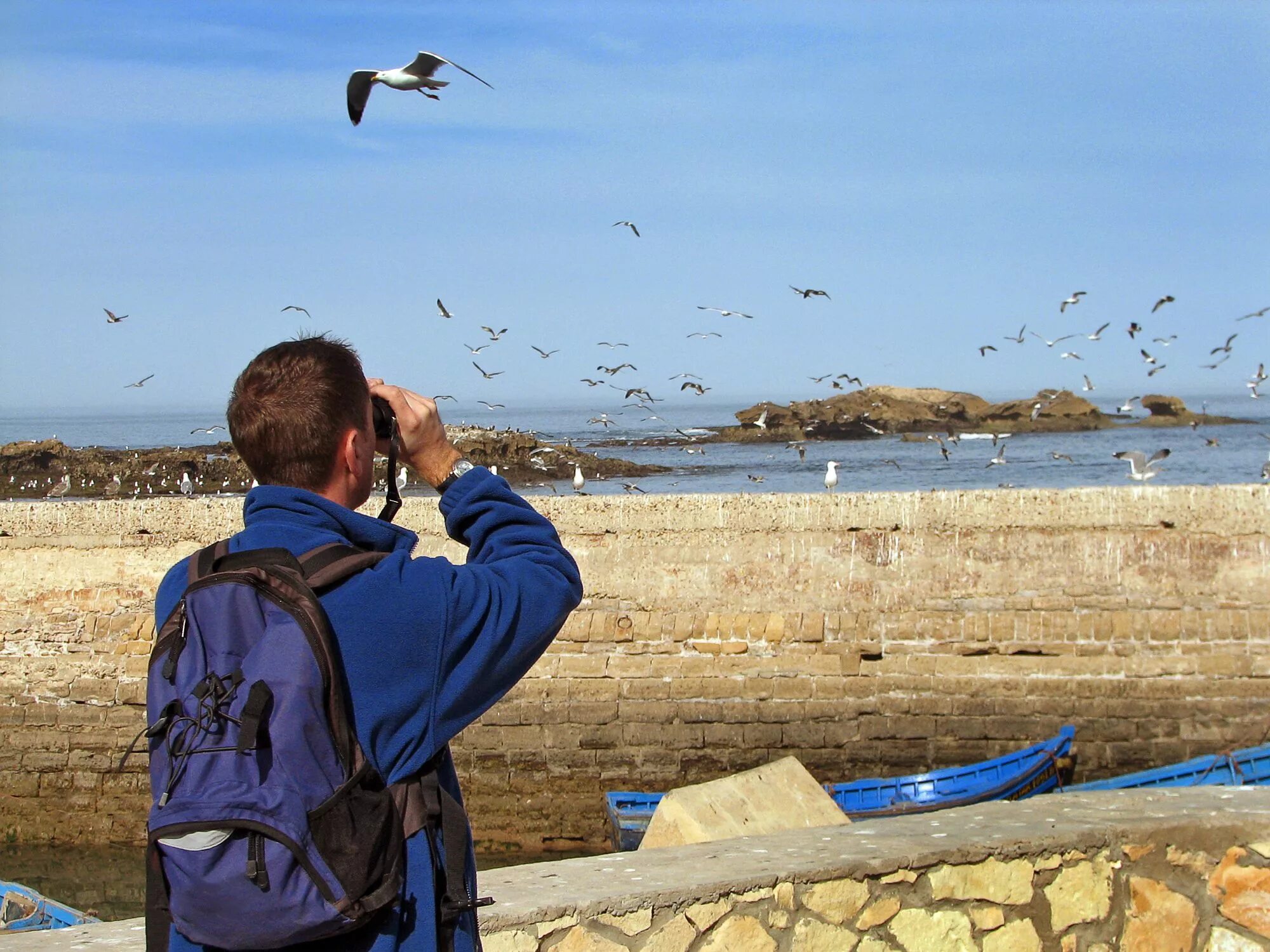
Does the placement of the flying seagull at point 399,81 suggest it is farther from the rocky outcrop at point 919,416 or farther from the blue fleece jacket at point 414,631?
the rocky outcrop at point 919,416

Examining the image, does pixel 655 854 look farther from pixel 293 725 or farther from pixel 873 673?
pixel 873 673

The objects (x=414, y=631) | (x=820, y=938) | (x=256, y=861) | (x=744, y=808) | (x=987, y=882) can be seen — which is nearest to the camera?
(x=256, y=861)

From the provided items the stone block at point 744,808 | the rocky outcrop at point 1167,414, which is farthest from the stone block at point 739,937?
the rocky outcrop at point 1167,414

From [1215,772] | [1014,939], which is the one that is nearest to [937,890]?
[1014,939]

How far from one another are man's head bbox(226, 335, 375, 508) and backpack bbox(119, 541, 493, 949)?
15 cm

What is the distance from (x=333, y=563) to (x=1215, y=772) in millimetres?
8328

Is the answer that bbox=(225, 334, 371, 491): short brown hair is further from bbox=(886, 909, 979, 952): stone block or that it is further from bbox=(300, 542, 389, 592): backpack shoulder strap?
bbox=(886, 909, 979, 952): stone block

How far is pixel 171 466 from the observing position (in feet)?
90.3

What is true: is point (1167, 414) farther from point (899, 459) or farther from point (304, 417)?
point (304, 417)

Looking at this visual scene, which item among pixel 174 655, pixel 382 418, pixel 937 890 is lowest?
pixel 937 890

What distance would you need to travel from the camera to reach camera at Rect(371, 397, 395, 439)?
1646mm

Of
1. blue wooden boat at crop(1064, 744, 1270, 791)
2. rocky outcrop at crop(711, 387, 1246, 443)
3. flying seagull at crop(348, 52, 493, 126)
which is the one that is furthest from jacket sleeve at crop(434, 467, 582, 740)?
rocky outcrop at crop(711, 387, 1246, 443)

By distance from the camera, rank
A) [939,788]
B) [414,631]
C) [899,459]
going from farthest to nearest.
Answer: [899,459] → [939,788] → [414,631]

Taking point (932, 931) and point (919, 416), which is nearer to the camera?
point (932, 931)
